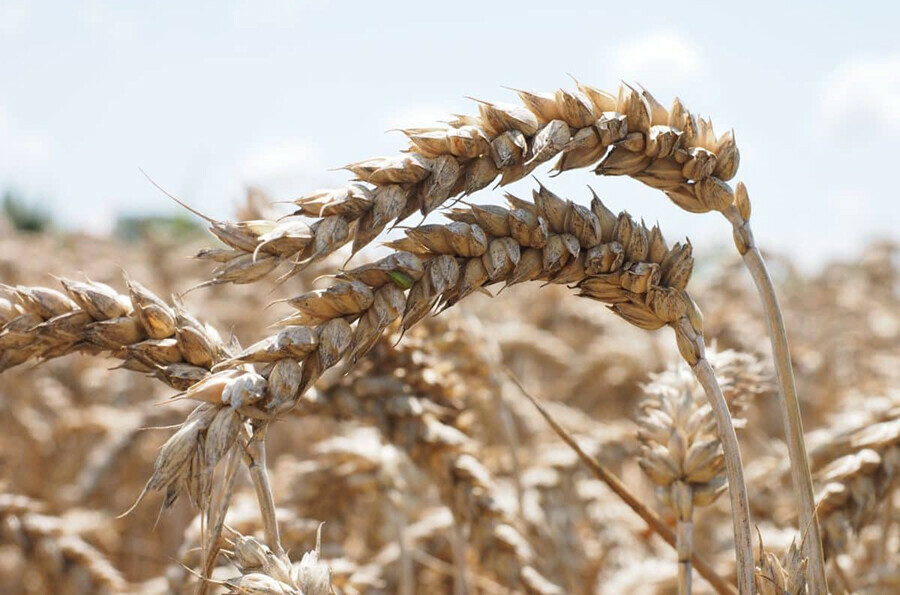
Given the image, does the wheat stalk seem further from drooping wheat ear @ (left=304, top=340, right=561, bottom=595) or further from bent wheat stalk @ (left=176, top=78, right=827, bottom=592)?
drooping wheat ear @ (left=304, top=340, right=561, bottom=595)

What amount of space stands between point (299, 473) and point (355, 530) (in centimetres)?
122

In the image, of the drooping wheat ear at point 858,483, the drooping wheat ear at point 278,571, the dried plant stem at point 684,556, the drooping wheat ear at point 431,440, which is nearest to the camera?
the drooping wheat ear at point 278,571

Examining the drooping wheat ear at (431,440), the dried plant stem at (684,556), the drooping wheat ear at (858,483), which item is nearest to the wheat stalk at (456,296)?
the dried plant stem at (684,556)

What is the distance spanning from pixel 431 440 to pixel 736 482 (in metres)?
0.91

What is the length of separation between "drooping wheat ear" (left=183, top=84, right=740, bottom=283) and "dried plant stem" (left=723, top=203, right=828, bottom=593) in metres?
0.06

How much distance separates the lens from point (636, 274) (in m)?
0.96

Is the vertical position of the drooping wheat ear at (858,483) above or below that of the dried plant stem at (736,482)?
above

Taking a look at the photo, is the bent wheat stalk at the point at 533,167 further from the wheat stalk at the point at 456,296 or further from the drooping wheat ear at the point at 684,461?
the drooping wheat ear at the point at 684,461

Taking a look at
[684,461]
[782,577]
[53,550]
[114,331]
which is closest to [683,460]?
[684,461]

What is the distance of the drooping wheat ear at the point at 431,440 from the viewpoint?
1.78m

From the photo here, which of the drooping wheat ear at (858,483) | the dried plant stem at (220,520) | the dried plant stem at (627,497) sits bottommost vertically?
the dried plant stem at (220,520)

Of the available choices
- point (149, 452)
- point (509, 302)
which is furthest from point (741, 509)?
point (509, 302)

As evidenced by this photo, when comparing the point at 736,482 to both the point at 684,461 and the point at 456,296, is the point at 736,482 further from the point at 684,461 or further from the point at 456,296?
the point at 456,296

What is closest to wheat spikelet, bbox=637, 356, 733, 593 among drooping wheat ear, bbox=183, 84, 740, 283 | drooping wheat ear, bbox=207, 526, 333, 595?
drooping wheat ear, bbox=183, 84, 740, 283
